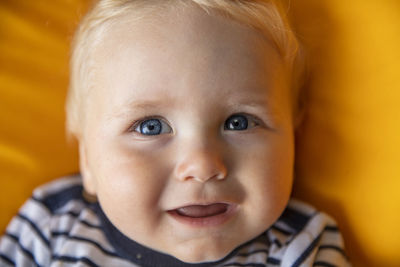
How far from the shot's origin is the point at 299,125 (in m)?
1.40

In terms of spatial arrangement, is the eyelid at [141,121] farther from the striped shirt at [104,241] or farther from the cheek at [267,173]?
the striped shirt at [104,241]

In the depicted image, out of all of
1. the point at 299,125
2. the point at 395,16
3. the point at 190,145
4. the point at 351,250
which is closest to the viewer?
the point at 190,145

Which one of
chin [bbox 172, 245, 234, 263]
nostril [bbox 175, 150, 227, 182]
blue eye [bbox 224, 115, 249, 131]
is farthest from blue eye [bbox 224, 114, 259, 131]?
chin [bbox 172, 245, 234, 263]

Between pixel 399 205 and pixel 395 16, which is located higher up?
pixel 395 16

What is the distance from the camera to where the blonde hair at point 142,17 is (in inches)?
44.3

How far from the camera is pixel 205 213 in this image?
44.5 inches

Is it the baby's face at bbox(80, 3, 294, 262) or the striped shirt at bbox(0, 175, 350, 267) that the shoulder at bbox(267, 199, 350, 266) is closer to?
the striped shirt at bbox(0, 175, 350, 267)

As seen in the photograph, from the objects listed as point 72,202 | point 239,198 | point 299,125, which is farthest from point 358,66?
point 72,202

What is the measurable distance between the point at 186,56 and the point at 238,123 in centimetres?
19

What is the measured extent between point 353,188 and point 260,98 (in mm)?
354

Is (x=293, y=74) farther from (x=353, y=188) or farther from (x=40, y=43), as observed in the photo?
(x=40, y=43)

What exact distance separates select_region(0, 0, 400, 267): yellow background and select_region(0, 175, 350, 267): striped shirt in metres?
0.06

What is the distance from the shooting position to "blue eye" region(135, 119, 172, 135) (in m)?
1.13

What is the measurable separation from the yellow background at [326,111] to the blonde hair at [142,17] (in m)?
0.10
